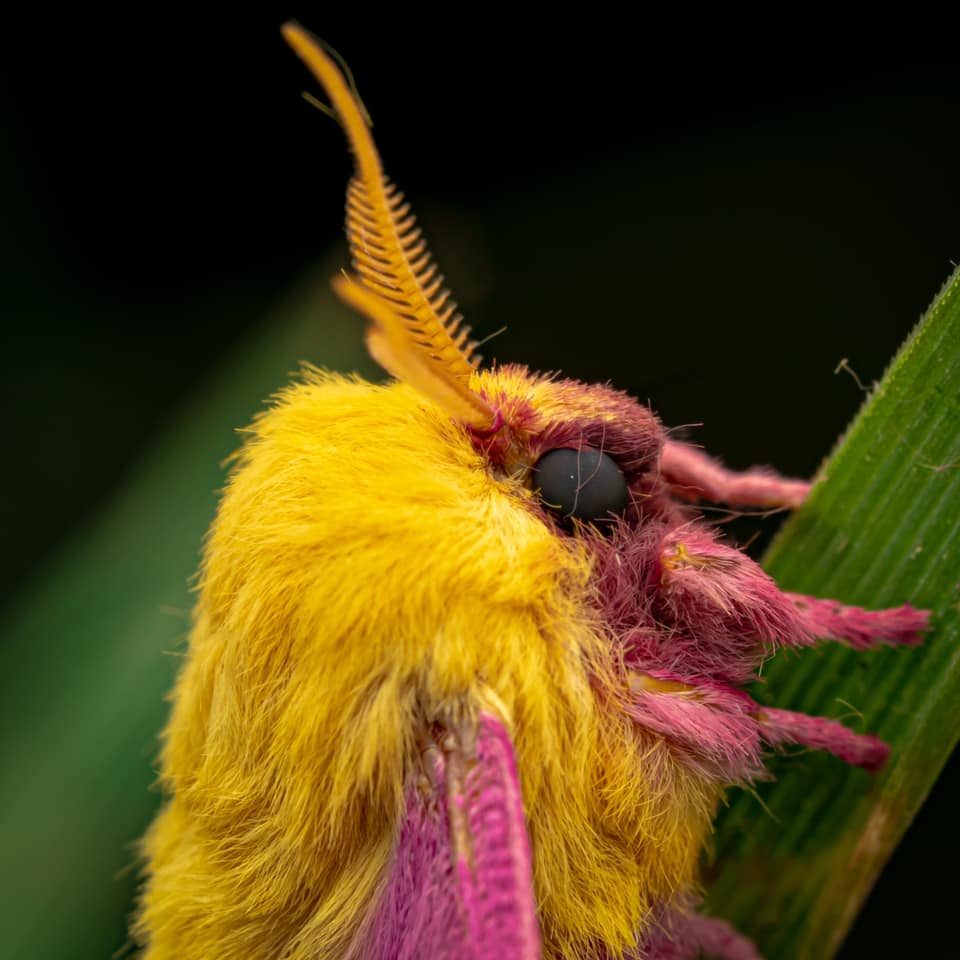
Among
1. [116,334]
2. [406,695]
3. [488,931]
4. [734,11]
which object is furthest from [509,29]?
[488,931]

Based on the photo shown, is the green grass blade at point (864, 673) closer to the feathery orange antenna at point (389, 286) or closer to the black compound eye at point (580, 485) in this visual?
the black compound eye at point (580, 485)

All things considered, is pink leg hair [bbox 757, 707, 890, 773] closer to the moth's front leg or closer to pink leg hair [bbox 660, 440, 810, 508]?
the moth's front leg

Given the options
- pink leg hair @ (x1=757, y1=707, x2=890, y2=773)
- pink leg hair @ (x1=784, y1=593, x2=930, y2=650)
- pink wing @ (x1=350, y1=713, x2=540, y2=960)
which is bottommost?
pink wing @ (x1=350, y1=713, x2=540, y2=960)

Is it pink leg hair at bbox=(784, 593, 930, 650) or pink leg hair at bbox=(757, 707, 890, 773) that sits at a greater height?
pink leg hair at bbox=(784, 593, 930, 650)

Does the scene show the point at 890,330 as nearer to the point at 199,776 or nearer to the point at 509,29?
the point at 509,29

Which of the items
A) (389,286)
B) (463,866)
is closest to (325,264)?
(389,286)

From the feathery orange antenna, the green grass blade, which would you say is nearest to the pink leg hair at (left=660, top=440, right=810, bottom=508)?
the green grass blade
